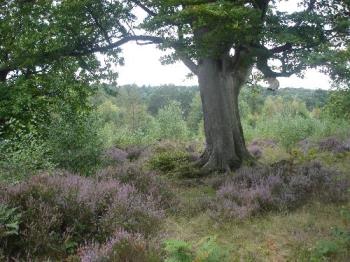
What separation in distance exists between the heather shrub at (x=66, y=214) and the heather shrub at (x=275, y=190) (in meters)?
1.90

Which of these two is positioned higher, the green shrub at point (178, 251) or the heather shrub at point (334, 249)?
the green shrub at point (178, 251)

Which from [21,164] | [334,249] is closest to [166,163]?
[21,164]

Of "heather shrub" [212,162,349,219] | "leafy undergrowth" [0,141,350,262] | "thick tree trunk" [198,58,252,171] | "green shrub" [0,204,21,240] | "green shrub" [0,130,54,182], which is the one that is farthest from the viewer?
"thick tree trunk" [198,58,252,171]

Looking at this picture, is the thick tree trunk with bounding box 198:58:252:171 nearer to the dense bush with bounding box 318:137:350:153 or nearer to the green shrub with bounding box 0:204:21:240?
the dense bush with bounding box 318:137:350:153

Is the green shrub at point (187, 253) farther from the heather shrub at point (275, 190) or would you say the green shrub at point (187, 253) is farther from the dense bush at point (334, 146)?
the dense bush at point (334, 146)

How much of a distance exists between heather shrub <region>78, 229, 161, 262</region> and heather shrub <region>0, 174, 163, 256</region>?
1.62 ft

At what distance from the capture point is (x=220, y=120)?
41.8 ft

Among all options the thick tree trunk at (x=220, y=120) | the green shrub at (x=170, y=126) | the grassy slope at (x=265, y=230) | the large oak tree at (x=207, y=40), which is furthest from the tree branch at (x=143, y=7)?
the green shrub at (x=170, y=126)

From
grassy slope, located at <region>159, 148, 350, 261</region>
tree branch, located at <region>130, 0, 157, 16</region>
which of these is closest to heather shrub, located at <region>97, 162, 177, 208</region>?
grassy slope, located at <region>159, 148, 350, 261</region>

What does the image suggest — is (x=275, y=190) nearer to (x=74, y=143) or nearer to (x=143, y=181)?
(x=143, y=181)

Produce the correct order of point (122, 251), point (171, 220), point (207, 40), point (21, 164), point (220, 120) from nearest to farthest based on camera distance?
point (122, 251) < point (171, 220) < point (21, 164) < point (207, 40) < point (220, 120)

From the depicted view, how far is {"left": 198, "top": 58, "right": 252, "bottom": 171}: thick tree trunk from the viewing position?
12.5 meters

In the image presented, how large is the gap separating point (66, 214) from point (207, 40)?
6204 mm

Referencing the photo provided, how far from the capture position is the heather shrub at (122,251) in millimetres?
4477
